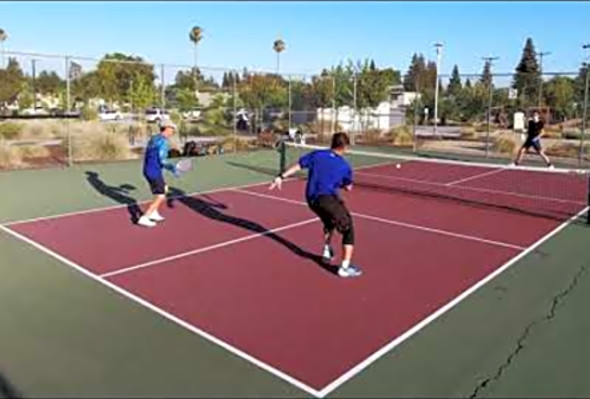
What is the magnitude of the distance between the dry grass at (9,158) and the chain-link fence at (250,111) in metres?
0.03

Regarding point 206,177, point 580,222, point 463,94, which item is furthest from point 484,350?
point 463,94

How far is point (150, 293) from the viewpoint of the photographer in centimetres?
614

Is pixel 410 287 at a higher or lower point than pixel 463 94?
lower

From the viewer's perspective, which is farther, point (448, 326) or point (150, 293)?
point (150, 293)

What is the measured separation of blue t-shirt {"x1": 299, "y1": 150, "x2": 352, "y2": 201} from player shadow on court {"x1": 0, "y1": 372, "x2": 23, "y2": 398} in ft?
12.2

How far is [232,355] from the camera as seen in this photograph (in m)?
4.71

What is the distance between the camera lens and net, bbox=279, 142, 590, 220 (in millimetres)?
11742

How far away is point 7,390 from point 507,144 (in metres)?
21.6

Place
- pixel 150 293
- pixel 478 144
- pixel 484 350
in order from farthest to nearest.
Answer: pixel 478 144
pixel 150 293
pixel 484 350

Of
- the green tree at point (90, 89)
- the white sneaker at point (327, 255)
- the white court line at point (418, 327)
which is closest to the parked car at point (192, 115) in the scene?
the green tree at point (90, 89)

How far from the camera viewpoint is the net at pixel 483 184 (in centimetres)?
1174

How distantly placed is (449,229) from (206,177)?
7.26 metres

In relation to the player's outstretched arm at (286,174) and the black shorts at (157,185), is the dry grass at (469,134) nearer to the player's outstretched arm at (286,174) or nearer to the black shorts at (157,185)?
the black shorts at (157,185)

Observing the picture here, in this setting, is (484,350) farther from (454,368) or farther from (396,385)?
(396,385)
